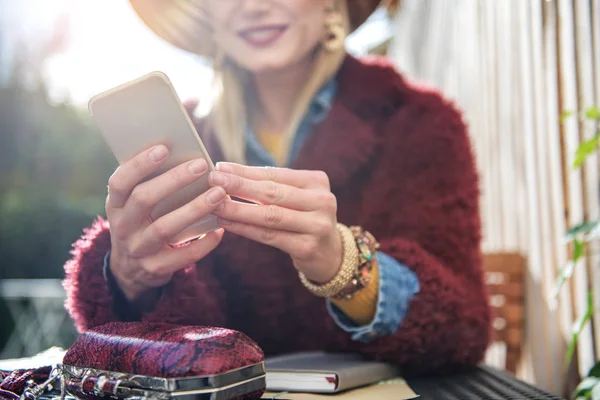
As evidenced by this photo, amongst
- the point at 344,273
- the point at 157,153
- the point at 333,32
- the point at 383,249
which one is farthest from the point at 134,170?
the point at 333,32

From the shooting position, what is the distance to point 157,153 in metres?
0.74

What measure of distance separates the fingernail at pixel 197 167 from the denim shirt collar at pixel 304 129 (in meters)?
0.57

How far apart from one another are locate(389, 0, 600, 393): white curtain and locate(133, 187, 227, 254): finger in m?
1.01

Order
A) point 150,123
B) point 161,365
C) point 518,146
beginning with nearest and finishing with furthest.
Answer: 1. point 161,365
2. point 150,123
3. point 518,146

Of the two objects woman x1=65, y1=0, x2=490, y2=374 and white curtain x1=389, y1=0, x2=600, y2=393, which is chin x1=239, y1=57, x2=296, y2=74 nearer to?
woman x1=65, y1=0, x2=490, y2=374

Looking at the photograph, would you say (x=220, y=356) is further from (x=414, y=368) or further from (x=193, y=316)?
(x=414, y=368)

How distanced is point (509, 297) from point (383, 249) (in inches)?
50.3

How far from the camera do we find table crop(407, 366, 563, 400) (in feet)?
2.74

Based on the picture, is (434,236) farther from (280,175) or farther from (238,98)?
(238,98)

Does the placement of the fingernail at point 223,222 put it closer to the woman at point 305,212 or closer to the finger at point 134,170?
the woman at point 305,212

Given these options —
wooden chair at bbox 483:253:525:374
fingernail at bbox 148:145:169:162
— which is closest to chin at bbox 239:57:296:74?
fingernail at bbox 148:145:169:162

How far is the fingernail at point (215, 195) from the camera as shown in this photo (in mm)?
A: 748

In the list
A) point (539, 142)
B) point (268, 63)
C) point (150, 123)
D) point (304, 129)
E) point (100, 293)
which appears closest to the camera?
point (150, 123)

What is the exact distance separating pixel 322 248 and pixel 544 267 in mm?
1253
